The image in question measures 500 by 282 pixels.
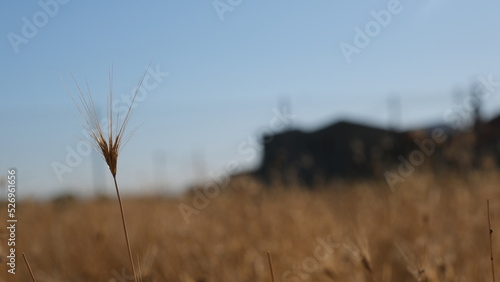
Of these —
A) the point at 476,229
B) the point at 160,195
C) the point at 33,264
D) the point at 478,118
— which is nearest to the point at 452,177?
the point at 478,118

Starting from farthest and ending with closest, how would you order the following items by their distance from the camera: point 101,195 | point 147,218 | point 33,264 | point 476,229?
point 101,195 → point 147,218 → point 476,229 → point 33,264

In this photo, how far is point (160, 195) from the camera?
4.55 m

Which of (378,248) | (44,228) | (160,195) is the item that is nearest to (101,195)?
(160,195)

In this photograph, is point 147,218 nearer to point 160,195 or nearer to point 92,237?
point 92,237

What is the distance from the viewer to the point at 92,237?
2.97 meters

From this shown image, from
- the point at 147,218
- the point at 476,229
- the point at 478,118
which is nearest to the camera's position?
the point at 476,229

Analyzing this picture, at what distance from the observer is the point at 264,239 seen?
106 inches

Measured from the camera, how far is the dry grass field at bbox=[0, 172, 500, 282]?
2.04m

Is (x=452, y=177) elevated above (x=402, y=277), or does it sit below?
above

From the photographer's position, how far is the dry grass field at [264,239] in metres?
2.04

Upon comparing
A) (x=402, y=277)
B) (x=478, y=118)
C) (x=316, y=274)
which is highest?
(x=478, y=118)

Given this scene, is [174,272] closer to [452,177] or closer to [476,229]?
[476,229]

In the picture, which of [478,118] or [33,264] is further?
[478,118]

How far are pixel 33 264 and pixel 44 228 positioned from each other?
3.41ft
